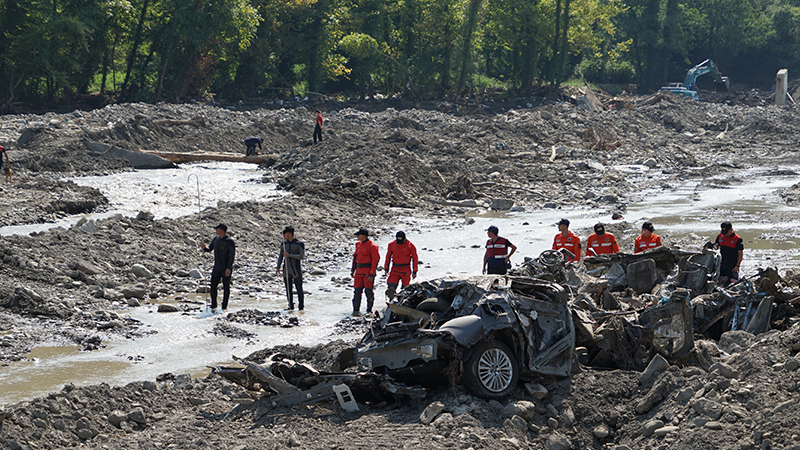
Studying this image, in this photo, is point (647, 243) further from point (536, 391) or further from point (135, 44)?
point (135, 44)

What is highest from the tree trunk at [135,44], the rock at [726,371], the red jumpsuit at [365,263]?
the tree trunk at [135,44]

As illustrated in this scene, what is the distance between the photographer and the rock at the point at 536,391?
24.9 feet

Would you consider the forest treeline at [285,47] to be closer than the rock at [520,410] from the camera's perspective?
No

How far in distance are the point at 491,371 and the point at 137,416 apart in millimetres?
3661

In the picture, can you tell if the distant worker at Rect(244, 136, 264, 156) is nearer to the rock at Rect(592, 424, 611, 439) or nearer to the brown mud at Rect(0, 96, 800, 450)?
the brown mud at Rect(0, 96, 800, 450)

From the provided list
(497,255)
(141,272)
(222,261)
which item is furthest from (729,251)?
(141,272)

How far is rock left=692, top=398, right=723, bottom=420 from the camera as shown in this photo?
6600 millimetres

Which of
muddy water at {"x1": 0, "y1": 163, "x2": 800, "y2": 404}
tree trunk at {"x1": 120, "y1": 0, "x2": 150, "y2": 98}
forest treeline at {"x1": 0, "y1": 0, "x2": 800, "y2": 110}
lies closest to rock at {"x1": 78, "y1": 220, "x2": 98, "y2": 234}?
muddy water at {"x1": 0, "y1": 163, "x2": 800, "y2": 404}

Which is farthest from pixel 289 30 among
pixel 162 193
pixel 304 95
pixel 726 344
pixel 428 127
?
pixel 726 344

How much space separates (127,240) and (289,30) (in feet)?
134

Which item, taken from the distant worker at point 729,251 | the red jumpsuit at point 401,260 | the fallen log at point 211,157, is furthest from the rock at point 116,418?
the fallen log at point 211,157

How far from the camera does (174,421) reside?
295 inches

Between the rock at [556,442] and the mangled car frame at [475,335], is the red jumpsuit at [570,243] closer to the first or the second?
the mangled car frame at [475,335]

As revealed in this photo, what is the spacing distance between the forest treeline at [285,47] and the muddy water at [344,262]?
714 inches
